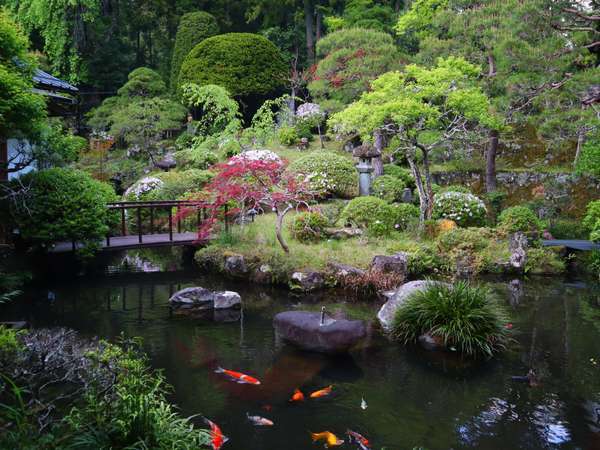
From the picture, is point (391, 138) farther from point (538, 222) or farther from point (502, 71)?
point (538, 222)

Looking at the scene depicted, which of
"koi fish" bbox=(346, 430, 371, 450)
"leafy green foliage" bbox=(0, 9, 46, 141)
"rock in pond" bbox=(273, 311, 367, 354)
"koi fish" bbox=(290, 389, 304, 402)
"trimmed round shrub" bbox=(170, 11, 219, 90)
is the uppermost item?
"trimmed round shrub" bbox=(170, 11, 219, 90)

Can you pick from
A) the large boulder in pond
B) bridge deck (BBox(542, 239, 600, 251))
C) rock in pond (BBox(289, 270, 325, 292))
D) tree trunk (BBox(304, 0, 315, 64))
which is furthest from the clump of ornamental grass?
tree trunk (BBox(304, 0, 315, 64))

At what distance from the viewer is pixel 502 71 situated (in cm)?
1642

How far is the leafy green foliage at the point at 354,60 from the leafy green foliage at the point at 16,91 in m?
11.2

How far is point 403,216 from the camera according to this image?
15.4 meters

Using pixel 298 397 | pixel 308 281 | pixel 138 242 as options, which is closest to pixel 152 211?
pixel 138 242

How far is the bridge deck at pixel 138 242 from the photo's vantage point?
517 inches

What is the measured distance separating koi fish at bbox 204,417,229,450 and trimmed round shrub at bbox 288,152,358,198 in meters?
11.9

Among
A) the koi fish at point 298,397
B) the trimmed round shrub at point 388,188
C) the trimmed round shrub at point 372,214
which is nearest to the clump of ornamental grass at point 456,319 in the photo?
the koi fish at point 298,397

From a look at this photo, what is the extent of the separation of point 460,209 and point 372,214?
2.59 metres

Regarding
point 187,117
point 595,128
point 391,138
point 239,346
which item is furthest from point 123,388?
point 187,117

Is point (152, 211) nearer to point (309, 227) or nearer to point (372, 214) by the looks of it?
point (309, 227)

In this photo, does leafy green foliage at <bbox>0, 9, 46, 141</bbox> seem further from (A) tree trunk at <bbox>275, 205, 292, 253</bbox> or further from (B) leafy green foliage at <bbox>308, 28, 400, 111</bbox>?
(B) leafy green foliage at <bbox>308, 28, 400, 111</bbox>

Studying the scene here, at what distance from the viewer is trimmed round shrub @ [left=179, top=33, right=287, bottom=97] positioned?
24.5m
